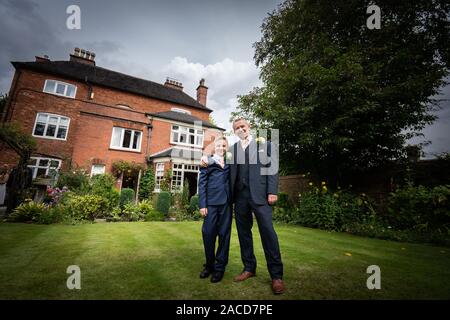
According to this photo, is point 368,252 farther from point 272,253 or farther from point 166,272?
point 166,272

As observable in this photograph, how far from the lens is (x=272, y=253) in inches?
117

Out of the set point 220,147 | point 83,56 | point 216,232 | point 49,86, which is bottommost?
point 216,232

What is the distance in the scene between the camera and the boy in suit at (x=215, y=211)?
330 cm

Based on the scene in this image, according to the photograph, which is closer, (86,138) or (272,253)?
(272,253)

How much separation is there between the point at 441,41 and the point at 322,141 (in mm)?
6489

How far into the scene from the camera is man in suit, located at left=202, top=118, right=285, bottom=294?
3.04 m

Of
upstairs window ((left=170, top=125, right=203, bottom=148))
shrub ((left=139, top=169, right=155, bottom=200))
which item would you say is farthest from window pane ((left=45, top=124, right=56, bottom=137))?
upstairs window ((left=170, top=125, right=203, bottom=148))

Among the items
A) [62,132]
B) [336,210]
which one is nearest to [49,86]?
[62,132]

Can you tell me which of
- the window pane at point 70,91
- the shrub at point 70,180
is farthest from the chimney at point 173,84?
the shrub at point 70,180

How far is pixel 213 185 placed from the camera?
341 cm

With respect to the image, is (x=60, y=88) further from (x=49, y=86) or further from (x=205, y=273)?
(x=205, y=273)

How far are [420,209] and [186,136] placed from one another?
16526 millimetres

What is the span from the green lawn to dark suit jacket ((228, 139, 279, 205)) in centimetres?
121
